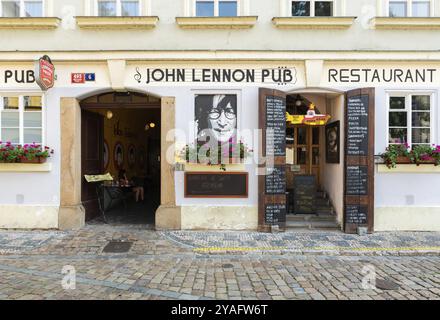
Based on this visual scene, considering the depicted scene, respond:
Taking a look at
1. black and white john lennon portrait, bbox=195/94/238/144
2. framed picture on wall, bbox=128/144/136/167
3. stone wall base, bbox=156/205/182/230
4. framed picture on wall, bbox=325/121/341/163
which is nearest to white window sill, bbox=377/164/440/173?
framed picture on wall, bbox=325/121/341/163

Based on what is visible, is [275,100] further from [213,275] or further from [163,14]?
[213,275]

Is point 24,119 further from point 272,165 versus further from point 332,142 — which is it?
point 332,142

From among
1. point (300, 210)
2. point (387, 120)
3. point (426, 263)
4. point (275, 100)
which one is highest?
point (275, 100)

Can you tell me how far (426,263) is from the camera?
5.46 meters

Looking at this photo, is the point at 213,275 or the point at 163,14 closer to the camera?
the point at 213,275

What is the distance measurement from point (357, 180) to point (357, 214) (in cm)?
80

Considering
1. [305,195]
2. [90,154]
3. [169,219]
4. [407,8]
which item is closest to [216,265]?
[169,219]

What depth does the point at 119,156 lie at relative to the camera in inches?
475

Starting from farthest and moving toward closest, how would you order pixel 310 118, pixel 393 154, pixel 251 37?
pixel 310 118
pixel 251 37
pixel 393 154

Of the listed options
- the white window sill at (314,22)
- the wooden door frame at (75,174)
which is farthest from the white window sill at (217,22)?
the wooden door frame at (75,174)

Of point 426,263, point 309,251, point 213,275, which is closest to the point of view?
point 213,275

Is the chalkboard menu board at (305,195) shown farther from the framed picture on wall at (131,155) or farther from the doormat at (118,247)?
the framed picture on wall at (131,155)

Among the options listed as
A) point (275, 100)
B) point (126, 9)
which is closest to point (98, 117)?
point (126, 9)

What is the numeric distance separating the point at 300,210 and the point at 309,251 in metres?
2.03
